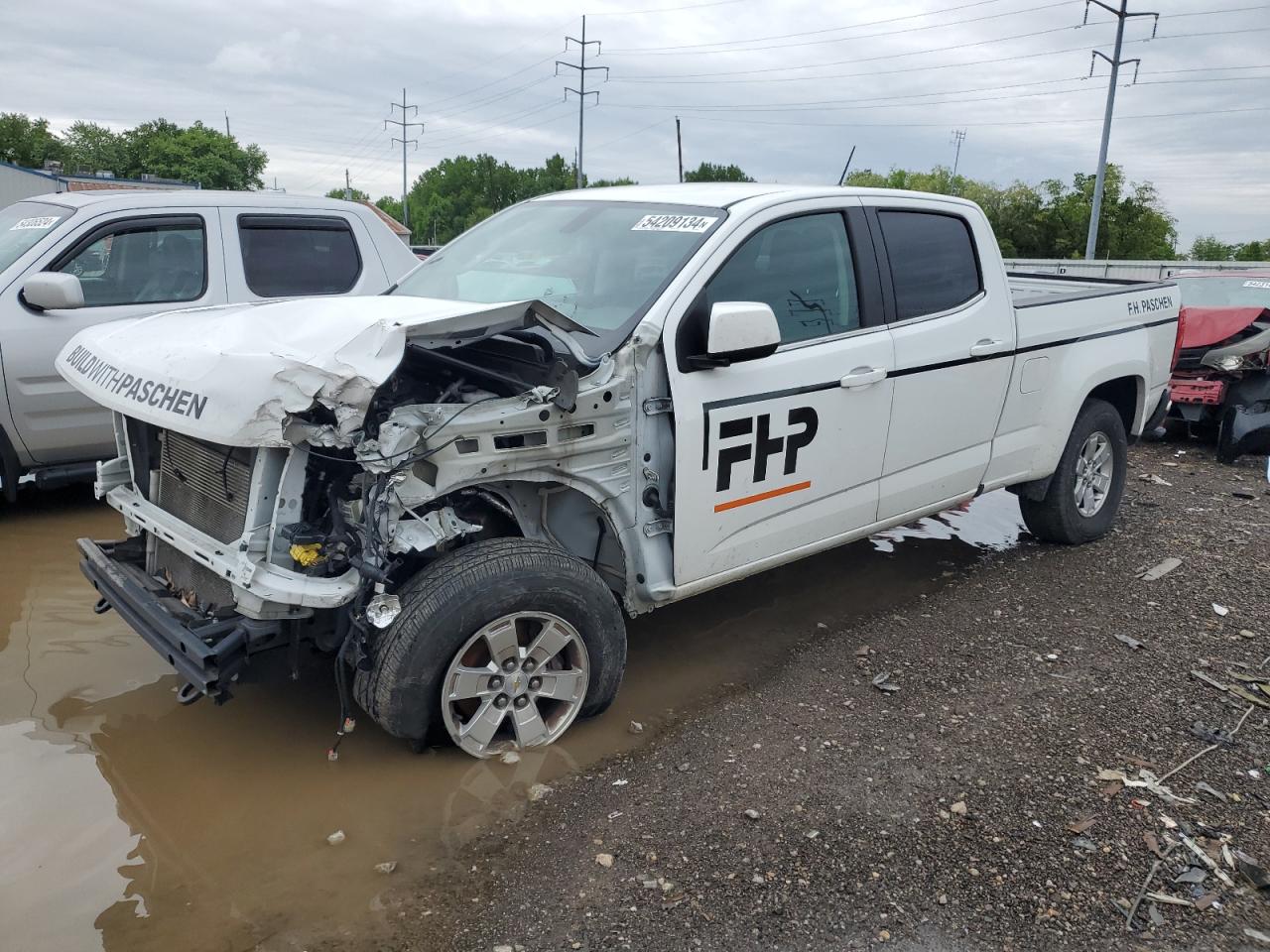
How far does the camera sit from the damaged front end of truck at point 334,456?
2.95 m

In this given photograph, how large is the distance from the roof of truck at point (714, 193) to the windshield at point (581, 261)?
84 mm

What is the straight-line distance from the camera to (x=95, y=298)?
19.9ft

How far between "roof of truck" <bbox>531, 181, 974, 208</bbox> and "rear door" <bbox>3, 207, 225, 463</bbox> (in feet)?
Result: 9.23

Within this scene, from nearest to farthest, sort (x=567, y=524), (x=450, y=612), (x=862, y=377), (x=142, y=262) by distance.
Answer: (x=450, y=612)
(x=567, y=524)
(x=862, y=377)
(x=142, y=262)

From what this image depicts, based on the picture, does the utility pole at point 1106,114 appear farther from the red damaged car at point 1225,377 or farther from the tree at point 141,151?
the tree at point 141,151

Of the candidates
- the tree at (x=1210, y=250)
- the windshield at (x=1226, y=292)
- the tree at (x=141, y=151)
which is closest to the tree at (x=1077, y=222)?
the tree at (x=1210, y=250)

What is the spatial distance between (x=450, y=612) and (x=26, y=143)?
92.8 m

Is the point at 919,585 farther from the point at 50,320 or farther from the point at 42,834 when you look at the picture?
the point at 50,320

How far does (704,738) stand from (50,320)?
464 centimetres

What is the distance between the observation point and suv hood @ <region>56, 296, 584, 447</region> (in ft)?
9.37

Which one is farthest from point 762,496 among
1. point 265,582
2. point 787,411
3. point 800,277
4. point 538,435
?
point 265,582

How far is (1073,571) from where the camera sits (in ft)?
18.6

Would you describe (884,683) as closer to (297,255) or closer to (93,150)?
(297,255)

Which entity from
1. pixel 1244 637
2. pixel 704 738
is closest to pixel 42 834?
pixel 704 738
